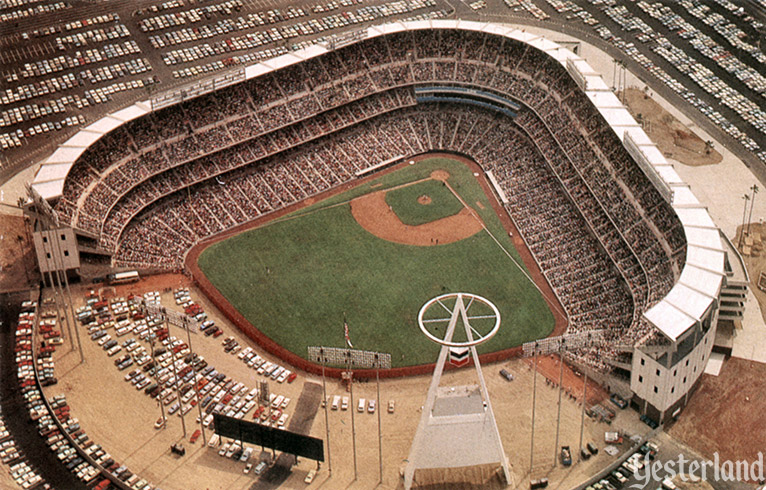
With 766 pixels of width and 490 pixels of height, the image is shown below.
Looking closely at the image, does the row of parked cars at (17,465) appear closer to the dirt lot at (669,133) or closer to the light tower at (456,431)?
the light tower at (456,431)

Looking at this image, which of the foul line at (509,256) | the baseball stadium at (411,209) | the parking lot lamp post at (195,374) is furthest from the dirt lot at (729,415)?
the parking lot lamp post at (195,374)

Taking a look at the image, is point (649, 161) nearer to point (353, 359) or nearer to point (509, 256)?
point (509, 256)

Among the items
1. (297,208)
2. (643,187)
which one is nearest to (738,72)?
(643,187)

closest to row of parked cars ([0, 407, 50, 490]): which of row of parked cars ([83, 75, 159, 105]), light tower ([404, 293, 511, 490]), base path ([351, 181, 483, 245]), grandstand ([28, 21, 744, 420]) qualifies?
grandstand ([28, 21, 744, 420])

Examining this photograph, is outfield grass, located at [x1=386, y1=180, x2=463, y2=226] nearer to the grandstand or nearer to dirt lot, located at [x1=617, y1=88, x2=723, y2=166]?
the grandstand

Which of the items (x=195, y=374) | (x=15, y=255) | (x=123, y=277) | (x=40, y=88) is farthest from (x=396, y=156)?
(x=40, y=88)
